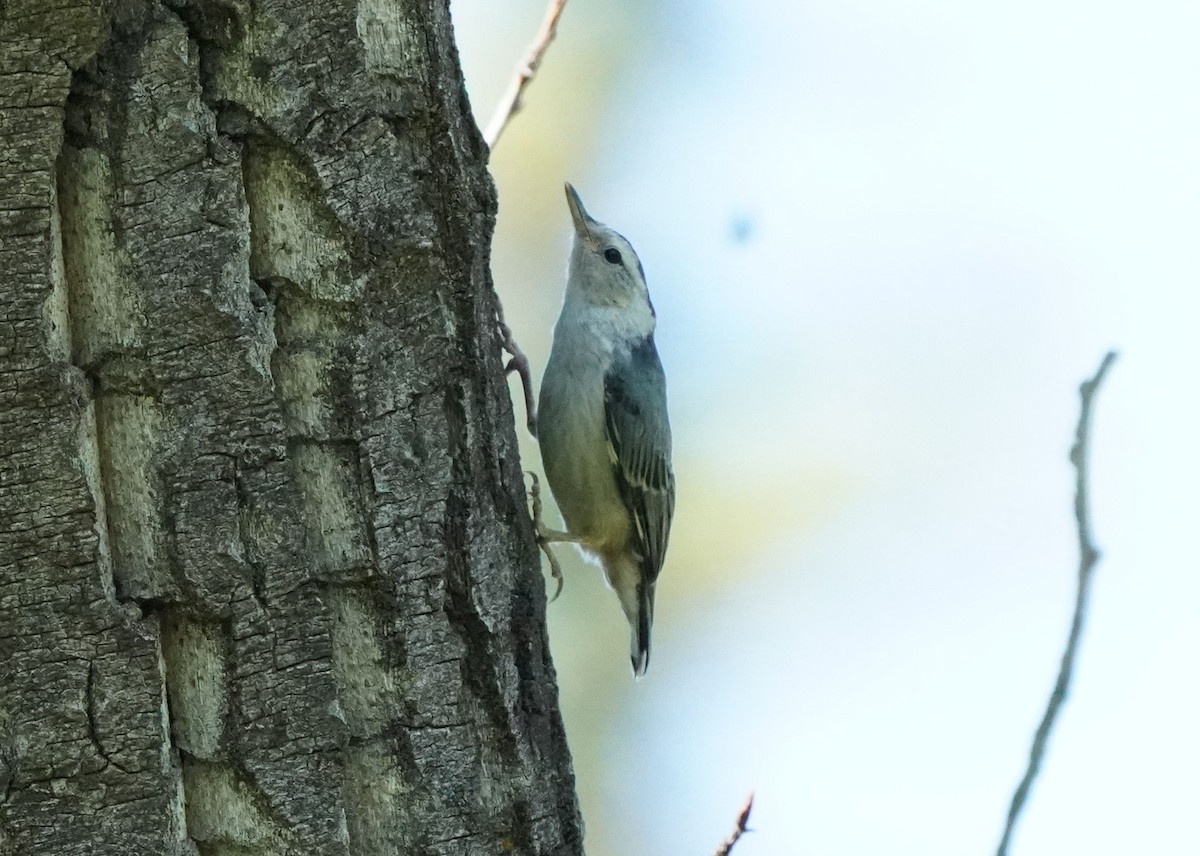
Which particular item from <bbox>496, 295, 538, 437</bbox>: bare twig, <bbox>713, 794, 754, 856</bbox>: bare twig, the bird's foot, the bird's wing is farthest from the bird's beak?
<bbox>713, 794, 754, 856</bbox>: bare twig

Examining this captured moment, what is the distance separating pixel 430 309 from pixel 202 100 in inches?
17.4

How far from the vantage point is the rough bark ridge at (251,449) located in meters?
1.80

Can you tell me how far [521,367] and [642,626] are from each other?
43.0 inches

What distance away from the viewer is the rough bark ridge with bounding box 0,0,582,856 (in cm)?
180

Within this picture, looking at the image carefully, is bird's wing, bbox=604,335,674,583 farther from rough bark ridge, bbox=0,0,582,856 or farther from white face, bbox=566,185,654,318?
rough bark ridge, bbox=0,0,582,856

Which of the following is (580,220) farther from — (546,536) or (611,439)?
(546,536)

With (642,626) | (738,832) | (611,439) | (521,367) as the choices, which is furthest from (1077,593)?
(642,626)

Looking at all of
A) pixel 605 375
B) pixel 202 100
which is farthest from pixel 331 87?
pixel 605 375

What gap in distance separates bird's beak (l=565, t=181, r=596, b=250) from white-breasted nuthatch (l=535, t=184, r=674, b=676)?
109 mm

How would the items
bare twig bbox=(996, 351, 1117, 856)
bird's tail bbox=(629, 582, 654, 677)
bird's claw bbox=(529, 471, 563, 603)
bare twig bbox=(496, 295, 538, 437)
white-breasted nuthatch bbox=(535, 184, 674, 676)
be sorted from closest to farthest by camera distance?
bare twig bbox=(996, 351, 1117, 856), bare twig bbox=(496, 295, 538, 437), bird's claw bbox=(529, 471, 563, 603), white-breasted nuthatch bbox=(535, 184, 674, 676), bird's tail bbox=(629, 582, 654, 677)

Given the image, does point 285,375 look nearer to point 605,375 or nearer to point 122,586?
point 122,586

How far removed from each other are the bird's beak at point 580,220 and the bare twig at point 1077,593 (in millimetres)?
2966

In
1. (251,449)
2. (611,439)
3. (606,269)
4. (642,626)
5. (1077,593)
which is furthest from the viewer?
(606,269)

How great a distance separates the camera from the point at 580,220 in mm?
4668
